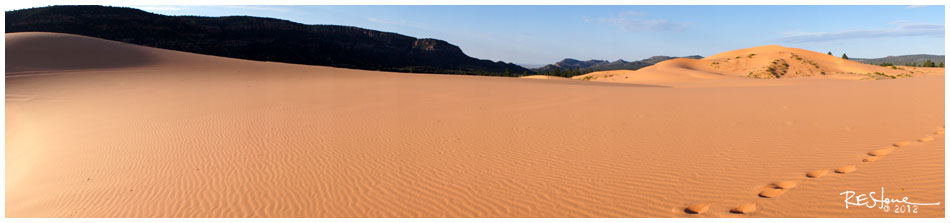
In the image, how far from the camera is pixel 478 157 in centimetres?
524

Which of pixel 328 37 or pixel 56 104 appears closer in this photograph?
pixel 56 104

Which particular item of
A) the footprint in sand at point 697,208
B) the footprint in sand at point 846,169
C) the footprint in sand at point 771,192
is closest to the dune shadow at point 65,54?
the footprint in sand at point 697,208

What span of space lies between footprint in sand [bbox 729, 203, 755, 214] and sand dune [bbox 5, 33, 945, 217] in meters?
0.02

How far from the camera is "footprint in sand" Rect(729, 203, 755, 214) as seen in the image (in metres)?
3.35

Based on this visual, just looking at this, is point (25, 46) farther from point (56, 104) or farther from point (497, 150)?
point (497, 150)

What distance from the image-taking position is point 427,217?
3.64 m

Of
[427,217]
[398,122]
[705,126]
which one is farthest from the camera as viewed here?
[398,122]

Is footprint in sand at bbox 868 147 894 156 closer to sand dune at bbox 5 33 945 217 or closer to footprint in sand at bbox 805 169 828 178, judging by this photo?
sand dune at bbox 5 33 945 217

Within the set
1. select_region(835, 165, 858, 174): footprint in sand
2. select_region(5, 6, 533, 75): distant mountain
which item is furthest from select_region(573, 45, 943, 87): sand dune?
select_region(5, 6, 533, 75): distant mountain

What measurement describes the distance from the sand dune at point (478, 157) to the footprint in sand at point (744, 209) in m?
0.02

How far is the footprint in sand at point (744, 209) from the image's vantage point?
335cm

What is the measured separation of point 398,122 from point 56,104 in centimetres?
1009

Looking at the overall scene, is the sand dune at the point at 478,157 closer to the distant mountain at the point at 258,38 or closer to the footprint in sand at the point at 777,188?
the footprint in sand at the point at 777,188

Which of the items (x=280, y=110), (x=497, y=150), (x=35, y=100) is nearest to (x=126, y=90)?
(x=35, y=100)
